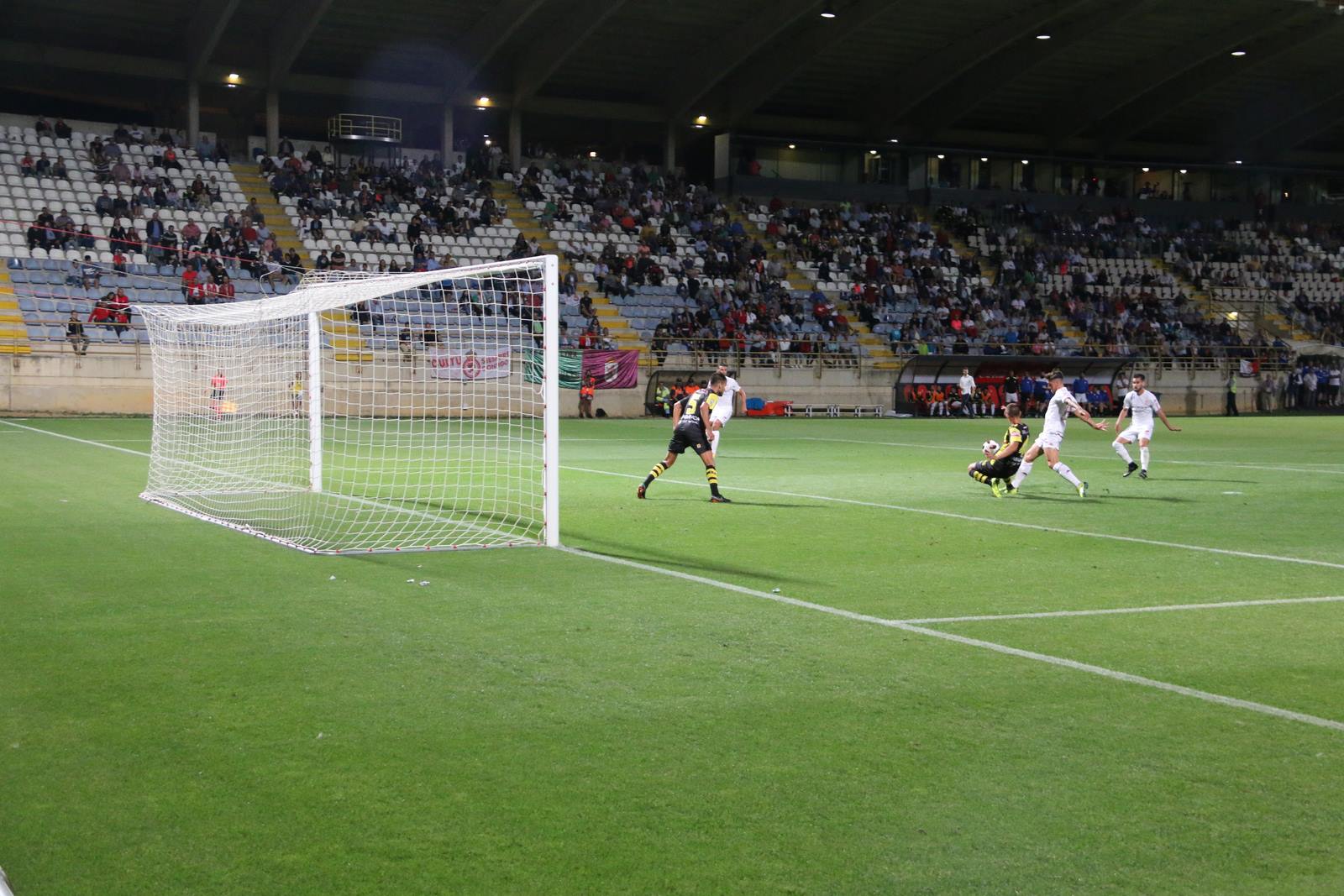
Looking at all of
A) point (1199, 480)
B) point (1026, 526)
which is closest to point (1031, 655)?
point (1026, 526)

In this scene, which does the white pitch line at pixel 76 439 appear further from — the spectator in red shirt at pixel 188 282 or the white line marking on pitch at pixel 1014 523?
the spectator in red shirt at pixel 188 282

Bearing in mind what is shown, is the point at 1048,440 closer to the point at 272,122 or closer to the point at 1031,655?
the point at 1031,655

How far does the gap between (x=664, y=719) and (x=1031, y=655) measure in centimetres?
255

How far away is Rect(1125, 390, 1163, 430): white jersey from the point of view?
20.6 meters

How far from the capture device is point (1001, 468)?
1750 cm

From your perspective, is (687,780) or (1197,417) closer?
(687,780)

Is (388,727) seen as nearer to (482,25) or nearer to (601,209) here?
(482,25)

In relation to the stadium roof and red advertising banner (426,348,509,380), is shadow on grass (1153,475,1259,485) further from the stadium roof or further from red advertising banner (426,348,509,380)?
the stadium roof

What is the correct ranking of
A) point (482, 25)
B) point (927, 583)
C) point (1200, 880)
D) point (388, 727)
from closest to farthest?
point (1200, 880)
point (388, 727)
point (927, 583)
point (482, 25)

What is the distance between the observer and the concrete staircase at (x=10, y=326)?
34.6 metres

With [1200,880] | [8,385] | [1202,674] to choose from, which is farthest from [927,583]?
[8,385]

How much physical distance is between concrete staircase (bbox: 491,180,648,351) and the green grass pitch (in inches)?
1209

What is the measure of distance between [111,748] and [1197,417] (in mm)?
46038

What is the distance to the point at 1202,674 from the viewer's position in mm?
7227
